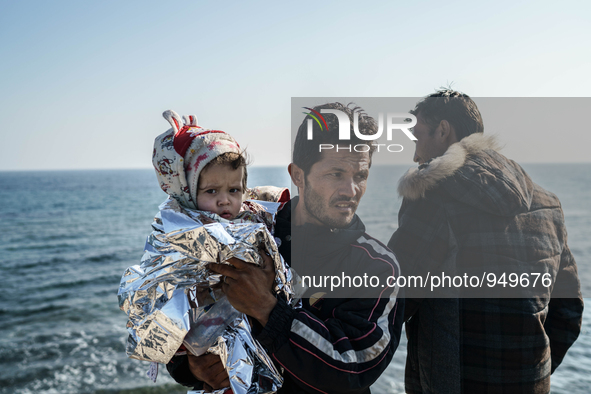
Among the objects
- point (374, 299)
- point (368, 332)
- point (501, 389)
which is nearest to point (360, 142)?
point (374, 299)

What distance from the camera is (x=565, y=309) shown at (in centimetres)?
252

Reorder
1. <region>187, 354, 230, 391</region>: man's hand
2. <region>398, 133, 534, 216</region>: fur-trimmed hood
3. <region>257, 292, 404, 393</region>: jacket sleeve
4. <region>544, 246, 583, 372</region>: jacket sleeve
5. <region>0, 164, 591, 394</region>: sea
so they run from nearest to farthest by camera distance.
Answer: <region>257, 292, 404, 393</region>: jacket sleeve
<region>187, 354, 230, 391</region>: man's hand
<region>398, 133, 534, 216</region>: fur-trimmed hood
<region>544, 246, 583, 372</region>: jacket sleeve
<region>0, 164, 591, 394</region>: sea

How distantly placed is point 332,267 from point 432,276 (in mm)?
639

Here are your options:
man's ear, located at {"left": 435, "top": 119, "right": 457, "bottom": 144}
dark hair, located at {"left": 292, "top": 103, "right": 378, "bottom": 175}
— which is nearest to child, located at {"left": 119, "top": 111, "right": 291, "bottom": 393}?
dark hair, located at {"left": 292, "top": 103, "right": 378, "bottom": 175}

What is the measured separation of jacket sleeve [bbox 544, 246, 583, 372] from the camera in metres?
2.48

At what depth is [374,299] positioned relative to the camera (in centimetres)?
172

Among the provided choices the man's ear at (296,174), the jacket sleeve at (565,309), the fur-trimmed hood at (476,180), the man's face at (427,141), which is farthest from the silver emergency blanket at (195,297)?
the jacket sleeve at (565,309)

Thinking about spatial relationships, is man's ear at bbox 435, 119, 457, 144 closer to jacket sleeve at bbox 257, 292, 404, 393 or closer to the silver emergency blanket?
jacket sleeve at bbox 257, 292, 404, 393

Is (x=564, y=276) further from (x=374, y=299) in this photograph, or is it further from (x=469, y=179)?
(x=374, y=299)

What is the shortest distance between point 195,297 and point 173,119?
902 mm

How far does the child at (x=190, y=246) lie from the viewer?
5.41 ft

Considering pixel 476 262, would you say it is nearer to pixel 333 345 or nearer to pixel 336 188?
pixel 336 188

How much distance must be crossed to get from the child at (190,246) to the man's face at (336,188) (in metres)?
0.31

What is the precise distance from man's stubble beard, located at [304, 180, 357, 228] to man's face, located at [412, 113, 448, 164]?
85cm
